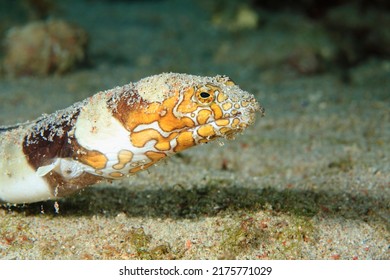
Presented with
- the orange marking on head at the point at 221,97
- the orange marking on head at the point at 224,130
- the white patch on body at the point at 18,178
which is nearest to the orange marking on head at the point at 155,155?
the orange marking on head at the point at 224,130

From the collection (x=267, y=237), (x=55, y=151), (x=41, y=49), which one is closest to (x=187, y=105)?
(x=55, y=151)

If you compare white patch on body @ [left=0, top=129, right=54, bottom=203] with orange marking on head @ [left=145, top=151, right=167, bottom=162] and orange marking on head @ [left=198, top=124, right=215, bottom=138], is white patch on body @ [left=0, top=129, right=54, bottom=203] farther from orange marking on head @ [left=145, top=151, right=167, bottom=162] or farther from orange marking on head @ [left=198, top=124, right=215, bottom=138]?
orange marking on head @ [left=198, top=124, right=215, bottom=138]

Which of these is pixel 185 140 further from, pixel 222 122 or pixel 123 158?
pixel 123 158

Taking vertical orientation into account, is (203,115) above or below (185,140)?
above

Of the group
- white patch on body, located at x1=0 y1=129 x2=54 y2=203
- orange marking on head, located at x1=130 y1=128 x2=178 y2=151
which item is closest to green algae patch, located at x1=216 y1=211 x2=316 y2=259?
orange marking on head, located at x1=130 y1=128 x2=178 y2=151

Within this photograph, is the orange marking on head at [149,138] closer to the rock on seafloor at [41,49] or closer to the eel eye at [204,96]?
the eel eye at [204,96]

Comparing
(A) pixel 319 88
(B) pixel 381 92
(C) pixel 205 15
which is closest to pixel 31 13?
(C) pixel 205 15
